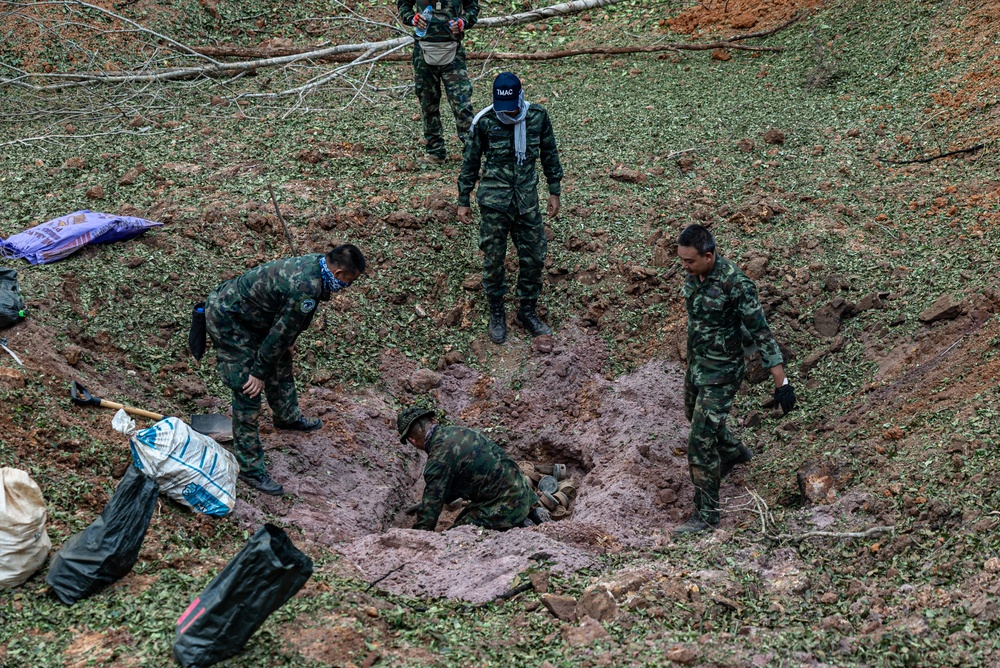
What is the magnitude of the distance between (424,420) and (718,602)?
208 cm

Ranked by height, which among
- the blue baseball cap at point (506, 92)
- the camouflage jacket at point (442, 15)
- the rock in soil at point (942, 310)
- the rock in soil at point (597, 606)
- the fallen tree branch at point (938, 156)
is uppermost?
the camouflage jacket at point (442, 15)

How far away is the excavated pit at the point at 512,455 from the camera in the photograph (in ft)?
16.3

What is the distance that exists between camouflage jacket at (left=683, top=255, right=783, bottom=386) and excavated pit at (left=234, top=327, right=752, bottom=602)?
99 cm

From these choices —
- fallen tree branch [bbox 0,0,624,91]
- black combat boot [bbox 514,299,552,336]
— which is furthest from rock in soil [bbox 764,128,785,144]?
fallen tree branch [bbox 0,0,624,91]

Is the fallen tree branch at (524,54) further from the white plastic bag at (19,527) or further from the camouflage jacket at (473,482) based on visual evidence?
the white plastic bag at (19,527)

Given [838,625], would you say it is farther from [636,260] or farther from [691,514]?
[636,260]

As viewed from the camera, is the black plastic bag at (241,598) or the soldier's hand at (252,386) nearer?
the black plastic bag at (241,598)

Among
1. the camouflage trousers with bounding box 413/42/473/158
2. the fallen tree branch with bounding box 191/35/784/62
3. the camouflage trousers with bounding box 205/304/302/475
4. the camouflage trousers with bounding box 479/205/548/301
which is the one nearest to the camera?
the camouflage trousers with bounding box 205/304/302/475

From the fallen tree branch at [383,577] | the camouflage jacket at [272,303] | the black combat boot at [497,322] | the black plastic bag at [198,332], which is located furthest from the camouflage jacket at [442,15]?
the fallen tree branch at [383,577]

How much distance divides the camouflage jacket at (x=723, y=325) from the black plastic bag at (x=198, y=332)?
115 inches

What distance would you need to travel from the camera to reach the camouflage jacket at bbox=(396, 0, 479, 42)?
27.0 ft

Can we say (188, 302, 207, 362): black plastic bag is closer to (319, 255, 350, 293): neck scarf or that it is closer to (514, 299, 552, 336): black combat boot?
(319, 255, 350, 293): neck scarf

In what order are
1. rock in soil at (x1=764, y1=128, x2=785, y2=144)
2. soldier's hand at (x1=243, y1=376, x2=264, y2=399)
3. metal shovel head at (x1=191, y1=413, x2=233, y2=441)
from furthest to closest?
rock in soil at (x1=764, y1=128, x2=785, y2=144)
metal shovel head at (x1=191, y1=413, x2=233, y2=441)
soldier's hand at (x1=243, y1=376, x2=264, y2=399)

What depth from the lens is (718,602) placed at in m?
4.30
